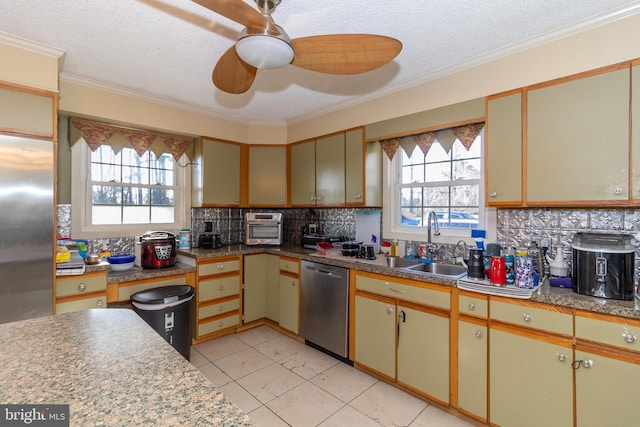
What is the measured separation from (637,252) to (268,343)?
2.94 metres

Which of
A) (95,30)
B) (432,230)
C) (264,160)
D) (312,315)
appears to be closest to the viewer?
(95,30)

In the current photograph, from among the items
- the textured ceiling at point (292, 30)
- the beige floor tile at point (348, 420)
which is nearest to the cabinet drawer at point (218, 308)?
the beige floor tile at point (348, 420)

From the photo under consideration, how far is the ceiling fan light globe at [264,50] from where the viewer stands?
1270 mm

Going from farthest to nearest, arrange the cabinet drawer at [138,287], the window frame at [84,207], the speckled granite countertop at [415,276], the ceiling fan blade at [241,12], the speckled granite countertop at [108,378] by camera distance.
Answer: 1. the window frame at [84,207]
2. the cabinet drawer at [138,287]
3. the speckled granite countertop at [415,276]
4. the ceiling fan blade at [241,12]
5. the speckled granite countertop at [108,378]

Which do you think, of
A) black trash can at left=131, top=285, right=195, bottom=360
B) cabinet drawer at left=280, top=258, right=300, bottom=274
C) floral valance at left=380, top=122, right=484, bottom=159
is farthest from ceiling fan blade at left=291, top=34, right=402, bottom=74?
black trash can at left=131, top=285, right=195, bottom=360

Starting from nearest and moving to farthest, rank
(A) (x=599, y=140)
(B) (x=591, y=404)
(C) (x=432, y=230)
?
(B) (x=591, y=404), (A) (x=599, y=140), (C) (x=432, y=230)

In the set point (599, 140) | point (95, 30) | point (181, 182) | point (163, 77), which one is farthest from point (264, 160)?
point (599, 140)

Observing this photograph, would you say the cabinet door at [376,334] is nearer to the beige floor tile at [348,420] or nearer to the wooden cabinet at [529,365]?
the beige floor tile at [348,420]

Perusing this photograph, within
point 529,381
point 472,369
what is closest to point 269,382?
point 472,369

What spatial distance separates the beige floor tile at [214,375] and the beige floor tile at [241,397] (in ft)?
0.20

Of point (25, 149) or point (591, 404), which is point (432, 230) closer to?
point (591, 404)

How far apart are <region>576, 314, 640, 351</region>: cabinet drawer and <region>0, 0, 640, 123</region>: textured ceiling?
5.38 feet

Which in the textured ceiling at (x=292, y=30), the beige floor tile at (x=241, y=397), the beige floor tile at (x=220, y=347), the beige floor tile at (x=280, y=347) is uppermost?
the textured ceiling at (x=292, y=30)

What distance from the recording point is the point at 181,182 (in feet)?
11.4
